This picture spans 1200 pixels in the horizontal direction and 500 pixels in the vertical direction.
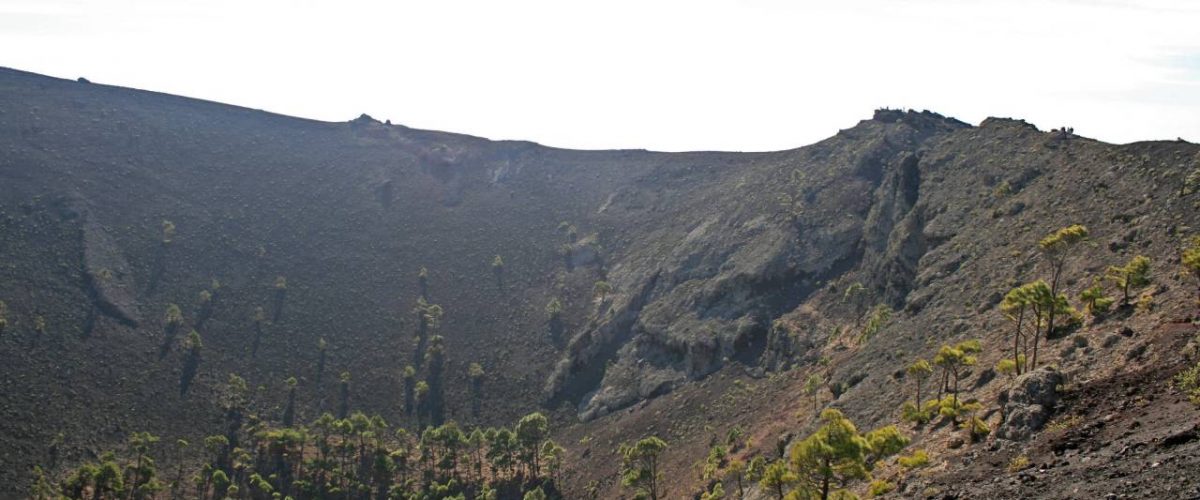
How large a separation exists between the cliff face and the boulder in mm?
13117

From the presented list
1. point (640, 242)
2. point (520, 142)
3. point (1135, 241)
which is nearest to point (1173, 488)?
point (1135, 241)

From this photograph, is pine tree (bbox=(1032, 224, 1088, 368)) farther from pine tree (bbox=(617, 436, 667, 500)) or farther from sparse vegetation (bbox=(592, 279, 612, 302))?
sparse vegetation (bbox=(592, 279, 612, 302))

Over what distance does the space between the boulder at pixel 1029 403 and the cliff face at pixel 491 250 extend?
13117 millimetres

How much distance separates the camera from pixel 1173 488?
27344mm

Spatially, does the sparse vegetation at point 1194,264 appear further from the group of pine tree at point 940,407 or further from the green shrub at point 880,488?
the green shrub at point 880,488

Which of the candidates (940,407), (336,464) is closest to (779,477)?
(940,407)

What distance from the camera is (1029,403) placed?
39406 mm

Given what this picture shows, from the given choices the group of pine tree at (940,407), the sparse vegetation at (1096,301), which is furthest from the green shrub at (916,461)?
the sparse vegetation at (1096,301)

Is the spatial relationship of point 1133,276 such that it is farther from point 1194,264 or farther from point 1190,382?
point 1190,382

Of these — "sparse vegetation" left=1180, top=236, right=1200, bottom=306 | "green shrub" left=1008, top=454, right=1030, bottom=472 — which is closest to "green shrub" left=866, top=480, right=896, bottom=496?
"green shrub" left=1008, top=454, right=1030, bottom=472

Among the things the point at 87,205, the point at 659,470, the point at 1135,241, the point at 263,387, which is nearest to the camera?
the point at 1135,241

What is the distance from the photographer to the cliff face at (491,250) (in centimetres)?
7800

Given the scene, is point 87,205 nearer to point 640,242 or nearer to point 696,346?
point 640,242

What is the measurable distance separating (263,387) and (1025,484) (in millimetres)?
94509
